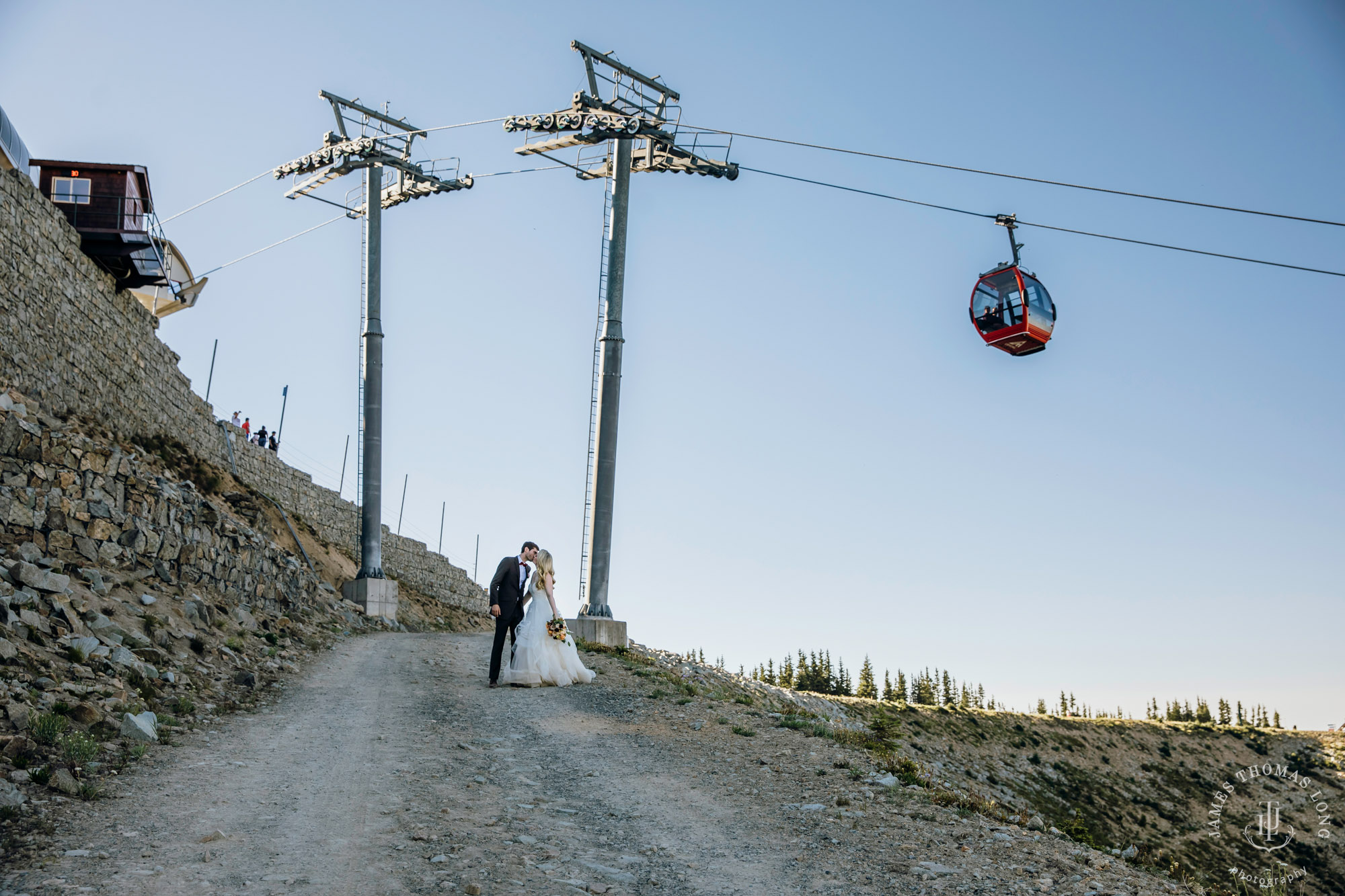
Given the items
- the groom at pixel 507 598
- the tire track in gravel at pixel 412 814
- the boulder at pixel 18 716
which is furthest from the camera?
the groom at pixel 507 598

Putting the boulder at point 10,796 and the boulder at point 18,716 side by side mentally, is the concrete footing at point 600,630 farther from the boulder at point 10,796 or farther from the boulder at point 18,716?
the boulder at point 10,796

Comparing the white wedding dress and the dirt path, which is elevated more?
the white wedding dress

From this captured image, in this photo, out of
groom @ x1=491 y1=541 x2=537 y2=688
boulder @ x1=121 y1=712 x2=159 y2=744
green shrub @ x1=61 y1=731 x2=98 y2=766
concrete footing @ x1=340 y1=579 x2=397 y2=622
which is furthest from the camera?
concrete footing @ x1=340 y1=579 x2=397 y2=622

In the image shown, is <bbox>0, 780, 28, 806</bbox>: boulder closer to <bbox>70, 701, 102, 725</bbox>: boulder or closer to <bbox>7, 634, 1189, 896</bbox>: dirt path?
<bbox>7, 634, 1189, 896</bbox>: dirt path

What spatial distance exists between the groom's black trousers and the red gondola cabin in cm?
1179

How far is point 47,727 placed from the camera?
324 inches

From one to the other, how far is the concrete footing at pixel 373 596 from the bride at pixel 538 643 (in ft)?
60.9

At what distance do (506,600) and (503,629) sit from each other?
1.94 feet

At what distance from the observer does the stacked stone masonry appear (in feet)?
64.1

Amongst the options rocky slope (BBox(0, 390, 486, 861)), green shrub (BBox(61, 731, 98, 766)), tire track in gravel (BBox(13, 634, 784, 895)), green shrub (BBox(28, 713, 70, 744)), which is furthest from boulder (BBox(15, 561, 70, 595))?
green shrub (BBox(61, 731, 98, 766))

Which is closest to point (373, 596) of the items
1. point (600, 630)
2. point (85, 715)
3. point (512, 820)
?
point (600, 630)

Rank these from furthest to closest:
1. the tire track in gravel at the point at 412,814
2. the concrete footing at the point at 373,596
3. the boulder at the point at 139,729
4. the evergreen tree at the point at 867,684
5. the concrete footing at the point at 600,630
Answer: the evergreen tree at the point at 867,684, the concrete footing at the point at 373,596, the concrete footing at the point at 600,630, the boulder at the point at 139,729, the tire track in gravel at the point at 412,814

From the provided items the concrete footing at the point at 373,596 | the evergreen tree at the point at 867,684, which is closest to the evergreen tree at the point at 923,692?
the evergreen tree at the point at 867,684

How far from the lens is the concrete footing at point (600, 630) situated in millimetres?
22859
